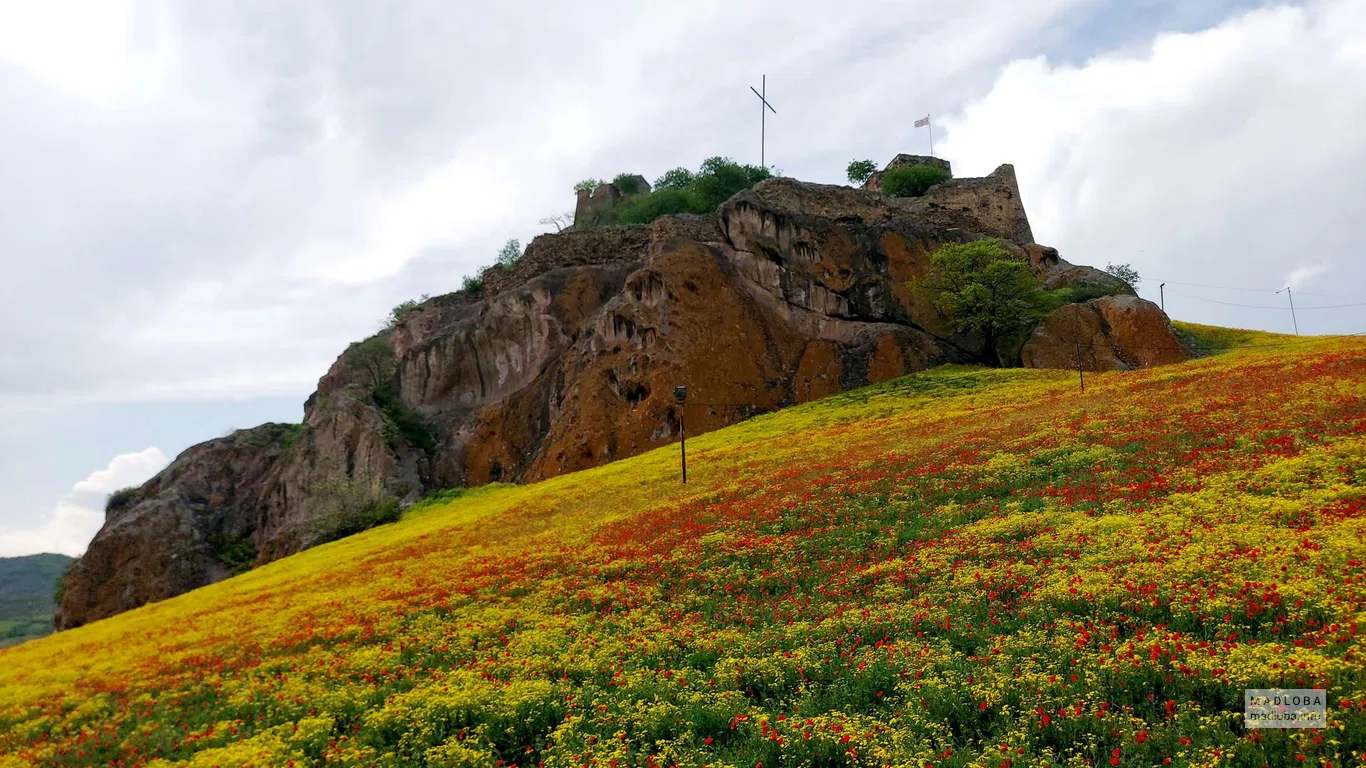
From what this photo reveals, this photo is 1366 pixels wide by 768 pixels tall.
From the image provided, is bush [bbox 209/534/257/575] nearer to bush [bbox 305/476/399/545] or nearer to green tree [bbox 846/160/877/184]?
bush [bbox 305/476/399/545]

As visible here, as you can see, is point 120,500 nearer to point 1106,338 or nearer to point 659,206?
point 659,206

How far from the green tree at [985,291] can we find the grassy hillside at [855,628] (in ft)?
68.9

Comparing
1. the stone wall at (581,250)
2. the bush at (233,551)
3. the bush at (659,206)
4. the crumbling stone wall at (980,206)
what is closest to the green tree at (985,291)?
the crumbling stone wall at (980,206)

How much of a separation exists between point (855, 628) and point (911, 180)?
64.6m

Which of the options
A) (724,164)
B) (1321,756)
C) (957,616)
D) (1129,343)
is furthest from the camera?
(724,164)

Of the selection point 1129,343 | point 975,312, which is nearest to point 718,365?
point 975,312

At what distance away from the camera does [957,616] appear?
1145 cm

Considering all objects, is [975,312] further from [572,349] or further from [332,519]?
[332,519]

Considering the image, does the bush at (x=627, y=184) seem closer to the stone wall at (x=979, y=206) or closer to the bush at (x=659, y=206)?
the bush at (x=659, y=206)

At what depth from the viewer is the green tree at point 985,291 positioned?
1868 inches

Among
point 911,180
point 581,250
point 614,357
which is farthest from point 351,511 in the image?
point 911,180

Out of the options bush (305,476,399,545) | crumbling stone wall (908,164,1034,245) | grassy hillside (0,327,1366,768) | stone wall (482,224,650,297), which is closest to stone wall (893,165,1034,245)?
crumbling stone wall (908,164,1034,245)

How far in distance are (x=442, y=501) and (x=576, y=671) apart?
38.1m

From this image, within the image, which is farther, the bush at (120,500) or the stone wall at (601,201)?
the stone wall at (601,201)
